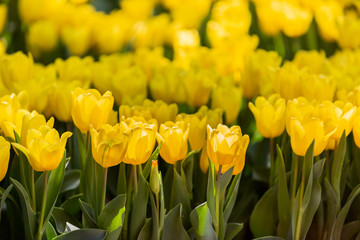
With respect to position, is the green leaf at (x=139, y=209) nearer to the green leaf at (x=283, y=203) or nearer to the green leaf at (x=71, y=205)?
the green leaf at (x=71, y=205)

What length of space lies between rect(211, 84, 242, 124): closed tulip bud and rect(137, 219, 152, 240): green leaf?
0.36 metres

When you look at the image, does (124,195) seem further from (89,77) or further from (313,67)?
(313,67)

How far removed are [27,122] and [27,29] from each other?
1.12 meters

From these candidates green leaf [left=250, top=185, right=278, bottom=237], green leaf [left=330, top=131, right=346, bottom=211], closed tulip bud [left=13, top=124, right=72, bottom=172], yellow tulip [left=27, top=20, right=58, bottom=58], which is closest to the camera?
closed tulip bud [left=13, top=124, right=72, bottom=172]

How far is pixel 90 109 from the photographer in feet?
3.21

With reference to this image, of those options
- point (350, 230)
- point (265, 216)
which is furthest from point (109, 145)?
point (350, 230)

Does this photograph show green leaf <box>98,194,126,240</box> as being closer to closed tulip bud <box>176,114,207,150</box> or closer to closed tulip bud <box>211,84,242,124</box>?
closed tulip bud <box>176,114,207,150</box>

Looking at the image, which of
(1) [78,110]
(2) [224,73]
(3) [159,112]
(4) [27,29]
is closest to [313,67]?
(2) [224,73]

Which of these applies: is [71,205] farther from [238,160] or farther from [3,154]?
[238,160]

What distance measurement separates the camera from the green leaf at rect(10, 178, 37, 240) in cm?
90

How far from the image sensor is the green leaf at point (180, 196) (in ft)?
3.17

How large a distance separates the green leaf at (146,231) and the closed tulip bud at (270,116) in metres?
0.29

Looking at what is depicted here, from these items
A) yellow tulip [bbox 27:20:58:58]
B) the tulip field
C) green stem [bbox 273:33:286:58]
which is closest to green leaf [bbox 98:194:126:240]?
the tulip field

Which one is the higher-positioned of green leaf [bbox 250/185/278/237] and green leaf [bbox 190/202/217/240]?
green leaf [bbox 190/202/217/240]
